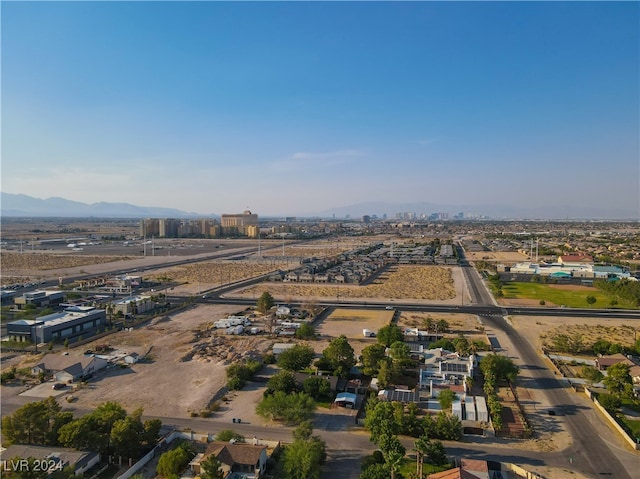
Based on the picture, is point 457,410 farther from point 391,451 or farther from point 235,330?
point 235,330

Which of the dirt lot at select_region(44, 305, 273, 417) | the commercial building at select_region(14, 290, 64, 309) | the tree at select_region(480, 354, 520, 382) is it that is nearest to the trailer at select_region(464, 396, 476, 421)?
the tree at select_region(480, 354, 520, 382)

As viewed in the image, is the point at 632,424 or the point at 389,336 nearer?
the point at 632,424

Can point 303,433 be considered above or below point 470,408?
above

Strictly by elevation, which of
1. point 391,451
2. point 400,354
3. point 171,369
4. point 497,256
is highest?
point 497,256

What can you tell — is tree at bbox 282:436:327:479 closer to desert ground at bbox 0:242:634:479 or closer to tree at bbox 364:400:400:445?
tree at bbox 364:400:400:445

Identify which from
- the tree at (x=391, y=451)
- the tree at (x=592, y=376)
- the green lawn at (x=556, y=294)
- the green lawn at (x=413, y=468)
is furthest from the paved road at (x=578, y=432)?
the green lawn at (x=556, y=294)

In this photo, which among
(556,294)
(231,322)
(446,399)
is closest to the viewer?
(446,399)

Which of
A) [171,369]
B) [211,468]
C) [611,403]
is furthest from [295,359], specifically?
[611,403]
